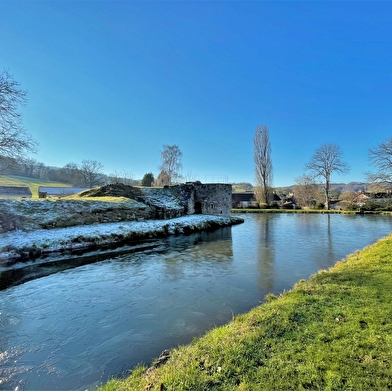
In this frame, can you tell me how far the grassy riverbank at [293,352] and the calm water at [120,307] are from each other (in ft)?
2.56

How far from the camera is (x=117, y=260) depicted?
9531 millimetres

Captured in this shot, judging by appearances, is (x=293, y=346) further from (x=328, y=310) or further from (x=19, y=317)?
(x=19, y=317)

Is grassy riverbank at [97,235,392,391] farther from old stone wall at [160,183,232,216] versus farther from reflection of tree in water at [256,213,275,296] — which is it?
old stone wall at [160,183,232,216]

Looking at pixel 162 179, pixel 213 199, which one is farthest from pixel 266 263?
pixel 162 179

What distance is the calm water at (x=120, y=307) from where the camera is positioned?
136 inches

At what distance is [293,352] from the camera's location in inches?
112

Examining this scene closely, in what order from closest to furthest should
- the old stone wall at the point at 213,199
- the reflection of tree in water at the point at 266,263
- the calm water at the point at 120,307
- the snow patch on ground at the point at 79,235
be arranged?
the calm water at the point at 120,307 < the reflection of tree in water at the point at 266,263 < the snow patch on ground at the point at 79,235 < the old stone wall at the point at 213,199

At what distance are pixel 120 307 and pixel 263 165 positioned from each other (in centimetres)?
3906

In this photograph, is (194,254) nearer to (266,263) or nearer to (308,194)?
(266,263)

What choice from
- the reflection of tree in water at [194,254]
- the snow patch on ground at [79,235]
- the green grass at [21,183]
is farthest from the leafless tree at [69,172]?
the reflection of tree in water at [194,254]

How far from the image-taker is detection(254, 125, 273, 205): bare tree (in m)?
41.1

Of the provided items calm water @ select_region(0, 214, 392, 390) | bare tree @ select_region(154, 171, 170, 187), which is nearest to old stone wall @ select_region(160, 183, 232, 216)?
calm water @ select_region(0, 214, 392, 390)

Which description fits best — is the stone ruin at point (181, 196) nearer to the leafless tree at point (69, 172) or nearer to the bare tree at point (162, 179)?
the bare tree at point (162, 179)

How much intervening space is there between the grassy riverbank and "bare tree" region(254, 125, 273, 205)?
37905 mm
